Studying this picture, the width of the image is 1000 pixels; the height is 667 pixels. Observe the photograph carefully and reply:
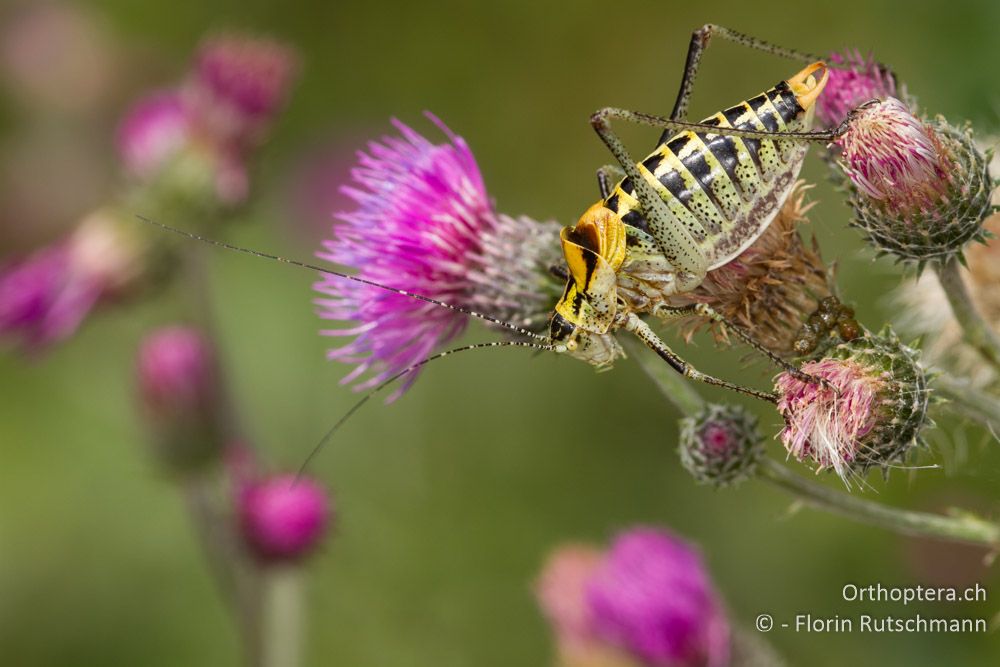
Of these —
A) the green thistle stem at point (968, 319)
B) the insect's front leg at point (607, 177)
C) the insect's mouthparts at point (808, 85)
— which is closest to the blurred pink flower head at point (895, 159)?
the insect's mouthparts at point (808, 85)

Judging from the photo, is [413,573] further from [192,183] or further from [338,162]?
[338,162]

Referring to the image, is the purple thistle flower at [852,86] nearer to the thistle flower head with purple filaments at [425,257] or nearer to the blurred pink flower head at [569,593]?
the thistle flower head with purple filaments at [425,257]

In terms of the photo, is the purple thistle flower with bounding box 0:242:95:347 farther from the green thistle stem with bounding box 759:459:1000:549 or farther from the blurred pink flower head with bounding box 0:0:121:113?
the green thistle stem with bounding box 759:459:1000:549

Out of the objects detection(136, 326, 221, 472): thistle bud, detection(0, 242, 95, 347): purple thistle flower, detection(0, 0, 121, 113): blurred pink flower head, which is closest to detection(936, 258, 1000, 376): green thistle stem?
detection(136, 326, 221, 472): thistle bud

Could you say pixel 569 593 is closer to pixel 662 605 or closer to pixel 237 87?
pixel 662 605

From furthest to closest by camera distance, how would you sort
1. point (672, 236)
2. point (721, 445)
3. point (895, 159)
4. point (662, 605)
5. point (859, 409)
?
1. point (662, 605)
2. point (672, 236)
3. point (721, 445)
4. point (895, 159)
5. point (859, 409)

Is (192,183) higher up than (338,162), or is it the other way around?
(338,162)


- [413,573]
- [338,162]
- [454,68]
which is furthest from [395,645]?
[454,68]

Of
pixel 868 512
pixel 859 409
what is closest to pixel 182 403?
pixel 868 512
